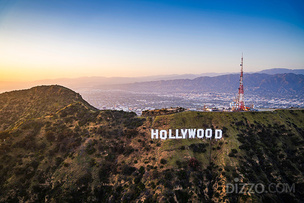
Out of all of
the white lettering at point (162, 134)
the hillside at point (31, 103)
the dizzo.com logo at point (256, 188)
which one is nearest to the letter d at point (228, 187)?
the dizzo.com logo at point (256, 188)

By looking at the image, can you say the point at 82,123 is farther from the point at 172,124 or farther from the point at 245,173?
the point at 245,173

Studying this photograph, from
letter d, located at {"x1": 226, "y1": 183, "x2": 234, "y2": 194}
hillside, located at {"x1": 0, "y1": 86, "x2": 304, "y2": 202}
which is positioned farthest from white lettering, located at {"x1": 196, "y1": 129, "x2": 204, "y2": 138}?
letter d, located at {"x1": 226, "y1": 183, "x2": 234, "y2": 194}

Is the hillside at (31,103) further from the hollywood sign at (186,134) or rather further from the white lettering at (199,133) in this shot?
the white lettering at (199,133)

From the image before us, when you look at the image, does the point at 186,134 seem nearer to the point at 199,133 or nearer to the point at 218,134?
the point at 199,133

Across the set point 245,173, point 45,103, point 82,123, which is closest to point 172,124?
point 245,173

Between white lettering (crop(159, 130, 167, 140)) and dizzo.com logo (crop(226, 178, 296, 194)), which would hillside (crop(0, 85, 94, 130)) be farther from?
dizzo.com logo (crop(226, 178, 296, 194))

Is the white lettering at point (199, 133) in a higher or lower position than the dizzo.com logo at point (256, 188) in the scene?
higher
